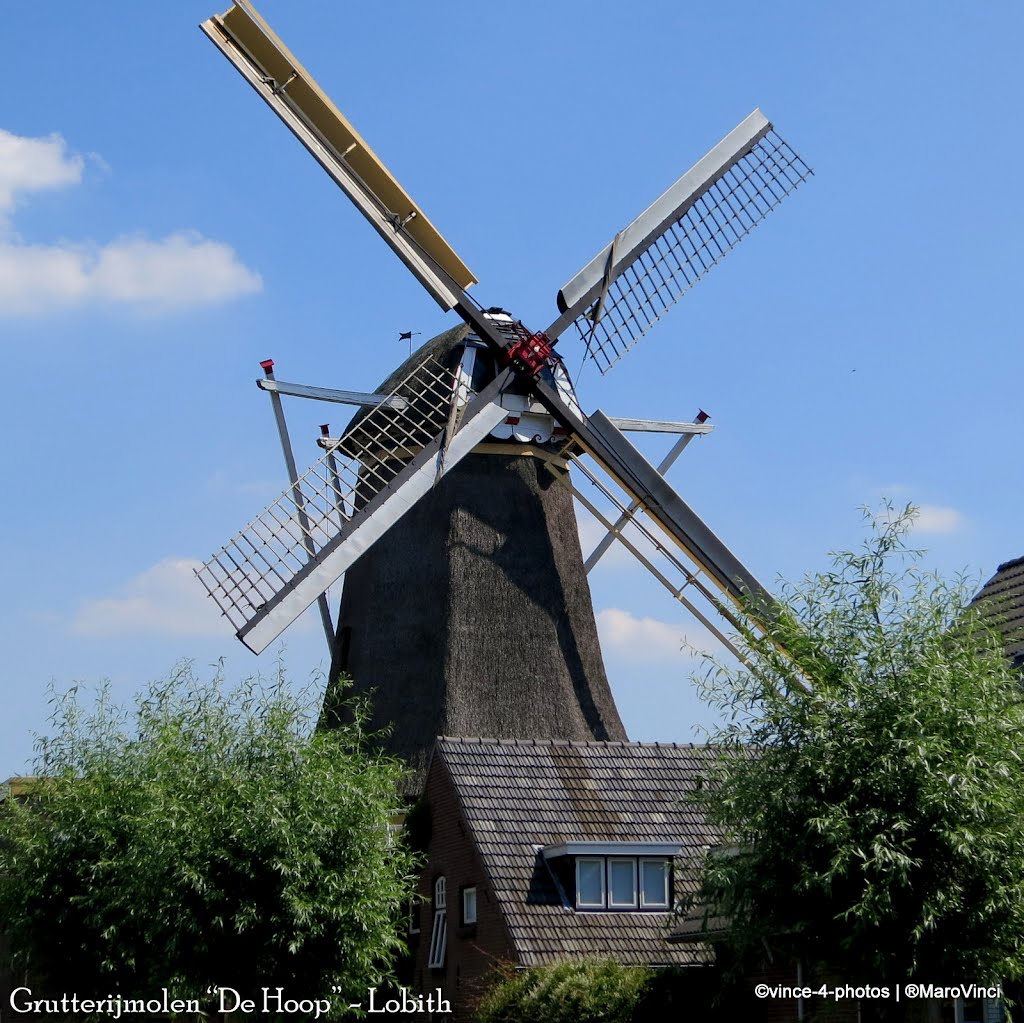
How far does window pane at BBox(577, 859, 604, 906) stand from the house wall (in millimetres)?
991

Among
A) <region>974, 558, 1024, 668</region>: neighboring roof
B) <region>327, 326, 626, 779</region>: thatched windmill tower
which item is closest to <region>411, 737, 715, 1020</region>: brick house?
<region>327, 326, 626, 779</region>: thatched windmill tower

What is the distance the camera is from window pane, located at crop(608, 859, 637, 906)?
18.5 meters

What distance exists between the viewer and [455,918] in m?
19.3

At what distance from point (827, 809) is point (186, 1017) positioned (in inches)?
299

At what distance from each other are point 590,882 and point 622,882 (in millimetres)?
481

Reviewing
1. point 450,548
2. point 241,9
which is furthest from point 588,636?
point 241,9

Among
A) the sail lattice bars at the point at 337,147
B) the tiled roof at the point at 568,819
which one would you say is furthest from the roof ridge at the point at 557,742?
the sail lattice bars at the point at 337,147

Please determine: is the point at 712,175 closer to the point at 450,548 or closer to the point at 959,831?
the point at 450,548

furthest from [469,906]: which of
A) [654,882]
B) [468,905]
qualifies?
[654,882]

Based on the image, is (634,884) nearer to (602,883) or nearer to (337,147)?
(602,883)

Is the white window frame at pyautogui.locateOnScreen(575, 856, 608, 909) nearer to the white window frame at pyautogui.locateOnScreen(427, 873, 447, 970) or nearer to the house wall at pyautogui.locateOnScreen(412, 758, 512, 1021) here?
the house wall at pyautogui.locateOnScreen(412, 758, 512, 1021)

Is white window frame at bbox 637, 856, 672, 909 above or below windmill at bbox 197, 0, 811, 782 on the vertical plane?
below

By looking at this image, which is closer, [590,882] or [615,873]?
[590,882]

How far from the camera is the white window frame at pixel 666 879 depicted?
18.7 m
